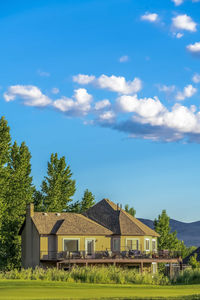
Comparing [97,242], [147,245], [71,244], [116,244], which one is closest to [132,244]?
[116,244]

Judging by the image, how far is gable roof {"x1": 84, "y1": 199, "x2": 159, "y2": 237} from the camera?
5482cm

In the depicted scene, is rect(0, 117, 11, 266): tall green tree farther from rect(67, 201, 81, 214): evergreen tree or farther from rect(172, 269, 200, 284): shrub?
rect(172, 269, 200, 284): shrub

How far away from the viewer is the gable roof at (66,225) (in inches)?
2072

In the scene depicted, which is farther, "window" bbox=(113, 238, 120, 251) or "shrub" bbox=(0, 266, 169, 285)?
"window" bbox=(113, 238, 120, 251)

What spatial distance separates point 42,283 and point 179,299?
970 centimetres

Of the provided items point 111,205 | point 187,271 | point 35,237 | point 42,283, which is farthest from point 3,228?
point 42,283

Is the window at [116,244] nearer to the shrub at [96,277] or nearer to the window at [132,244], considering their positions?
the window at [132,244]

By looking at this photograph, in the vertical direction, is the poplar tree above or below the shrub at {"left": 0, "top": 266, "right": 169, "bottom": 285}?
above

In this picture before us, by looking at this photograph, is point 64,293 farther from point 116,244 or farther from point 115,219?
Result: point 115,219

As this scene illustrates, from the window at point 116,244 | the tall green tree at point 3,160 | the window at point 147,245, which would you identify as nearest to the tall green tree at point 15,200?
the tall green tree at point 3,160

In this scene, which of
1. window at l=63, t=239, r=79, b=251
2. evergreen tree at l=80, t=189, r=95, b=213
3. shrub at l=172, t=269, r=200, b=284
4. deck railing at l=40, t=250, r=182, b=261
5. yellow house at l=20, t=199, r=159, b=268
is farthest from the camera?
evergreen tree at l=80, t=189, r=95, b=213

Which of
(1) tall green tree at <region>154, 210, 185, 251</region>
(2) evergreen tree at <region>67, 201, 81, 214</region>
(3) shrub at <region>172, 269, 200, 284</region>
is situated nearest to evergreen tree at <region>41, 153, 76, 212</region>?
(2) evergreen tree at <region>67, 201, 81, 214</region>

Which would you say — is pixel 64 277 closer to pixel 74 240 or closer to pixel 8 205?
pixel 74 240

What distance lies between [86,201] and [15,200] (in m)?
14.0
